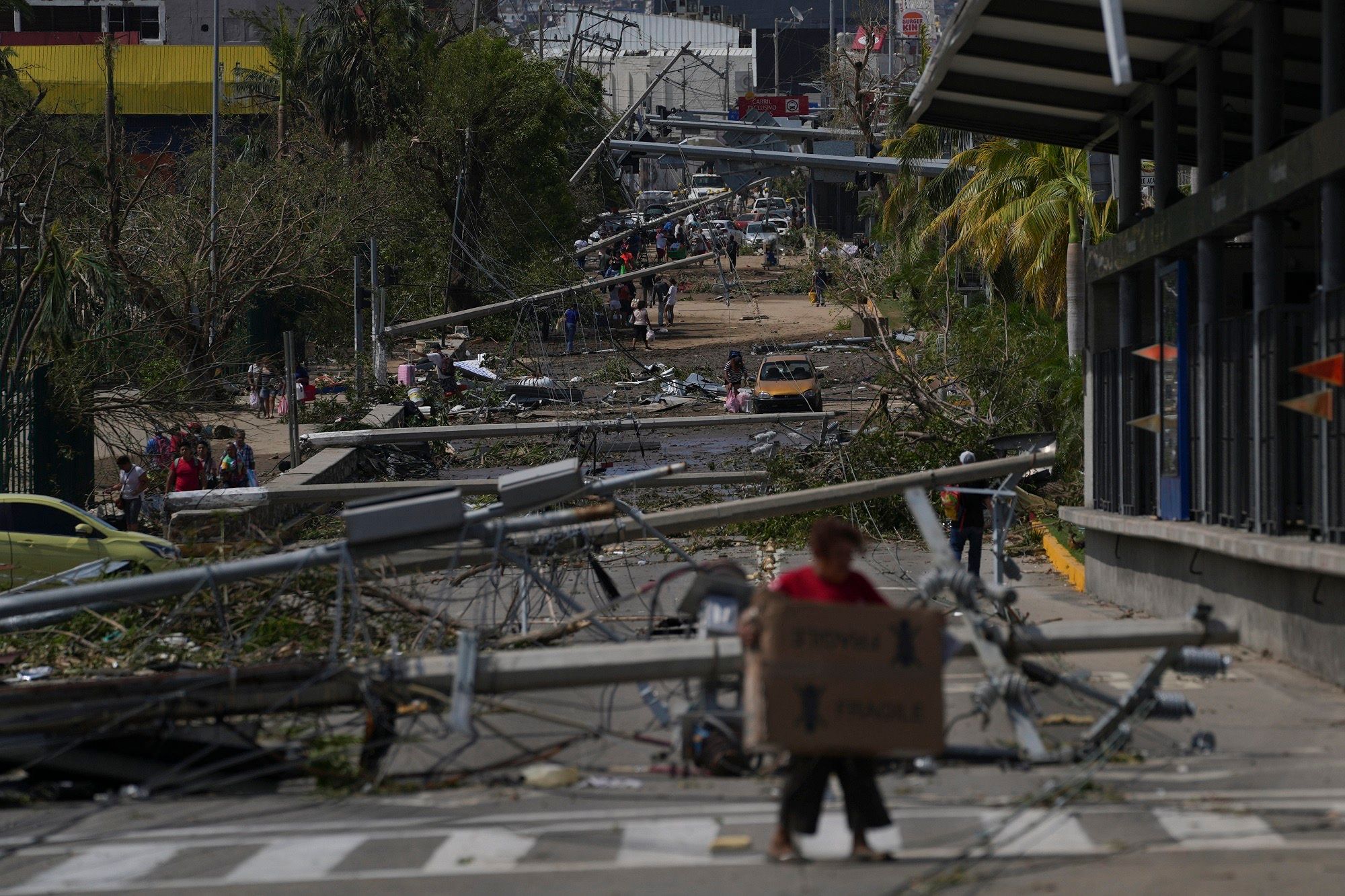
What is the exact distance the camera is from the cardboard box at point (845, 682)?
20.7ft

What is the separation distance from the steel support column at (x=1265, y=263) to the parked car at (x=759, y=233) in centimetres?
7037

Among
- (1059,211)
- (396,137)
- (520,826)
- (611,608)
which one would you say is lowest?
(520,826)

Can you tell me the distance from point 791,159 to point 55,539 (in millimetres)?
40394

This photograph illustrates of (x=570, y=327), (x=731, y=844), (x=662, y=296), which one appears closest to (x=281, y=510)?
(x=731, y=844)

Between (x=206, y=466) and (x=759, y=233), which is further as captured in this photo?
(x=759, y=233)

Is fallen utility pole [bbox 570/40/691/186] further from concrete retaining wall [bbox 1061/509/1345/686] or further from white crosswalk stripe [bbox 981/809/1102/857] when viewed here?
white crosswalk stripe [bbox 981/809/1102/857]

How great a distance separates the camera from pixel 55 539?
19.9 meters

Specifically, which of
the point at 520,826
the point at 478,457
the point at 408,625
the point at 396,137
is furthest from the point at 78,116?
the point at 520,826

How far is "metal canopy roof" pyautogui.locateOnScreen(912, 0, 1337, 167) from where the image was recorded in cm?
1345

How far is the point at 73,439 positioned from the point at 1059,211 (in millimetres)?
16951

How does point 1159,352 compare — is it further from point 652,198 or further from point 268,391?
point 652,198

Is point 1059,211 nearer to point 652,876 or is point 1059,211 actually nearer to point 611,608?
point 611,608

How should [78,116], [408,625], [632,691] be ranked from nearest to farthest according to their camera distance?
[632,691], [408,625], [78,116]

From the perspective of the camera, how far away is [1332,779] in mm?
7848
